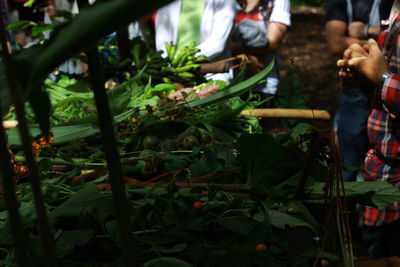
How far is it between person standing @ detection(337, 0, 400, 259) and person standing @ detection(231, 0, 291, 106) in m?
1.13

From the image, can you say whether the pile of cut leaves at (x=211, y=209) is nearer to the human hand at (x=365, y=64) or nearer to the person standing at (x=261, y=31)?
the human hand at (x=365, y=64)

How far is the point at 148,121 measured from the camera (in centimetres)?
141

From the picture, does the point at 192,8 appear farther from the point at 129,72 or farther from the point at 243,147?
the point at 243,147

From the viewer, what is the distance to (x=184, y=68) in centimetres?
216

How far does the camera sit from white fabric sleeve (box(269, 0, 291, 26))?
305 cm

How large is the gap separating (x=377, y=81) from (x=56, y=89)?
106 cm

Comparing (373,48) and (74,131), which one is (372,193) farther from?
(373,48)

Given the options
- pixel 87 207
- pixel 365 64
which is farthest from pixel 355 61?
pixel 87 207

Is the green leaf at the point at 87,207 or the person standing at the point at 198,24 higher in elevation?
the person standing at the point at 198,24

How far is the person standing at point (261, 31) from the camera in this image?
2998 millimetres

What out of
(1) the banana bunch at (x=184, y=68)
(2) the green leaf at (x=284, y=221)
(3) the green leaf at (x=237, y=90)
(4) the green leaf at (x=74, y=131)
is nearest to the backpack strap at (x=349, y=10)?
(1) the banana bunch at (x=184, y=68)

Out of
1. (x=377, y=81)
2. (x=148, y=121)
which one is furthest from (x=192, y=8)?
(x=148, y=121)

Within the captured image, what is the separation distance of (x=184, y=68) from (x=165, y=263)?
1423 mm

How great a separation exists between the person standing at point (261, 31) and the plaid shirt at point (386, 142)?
1.14m
